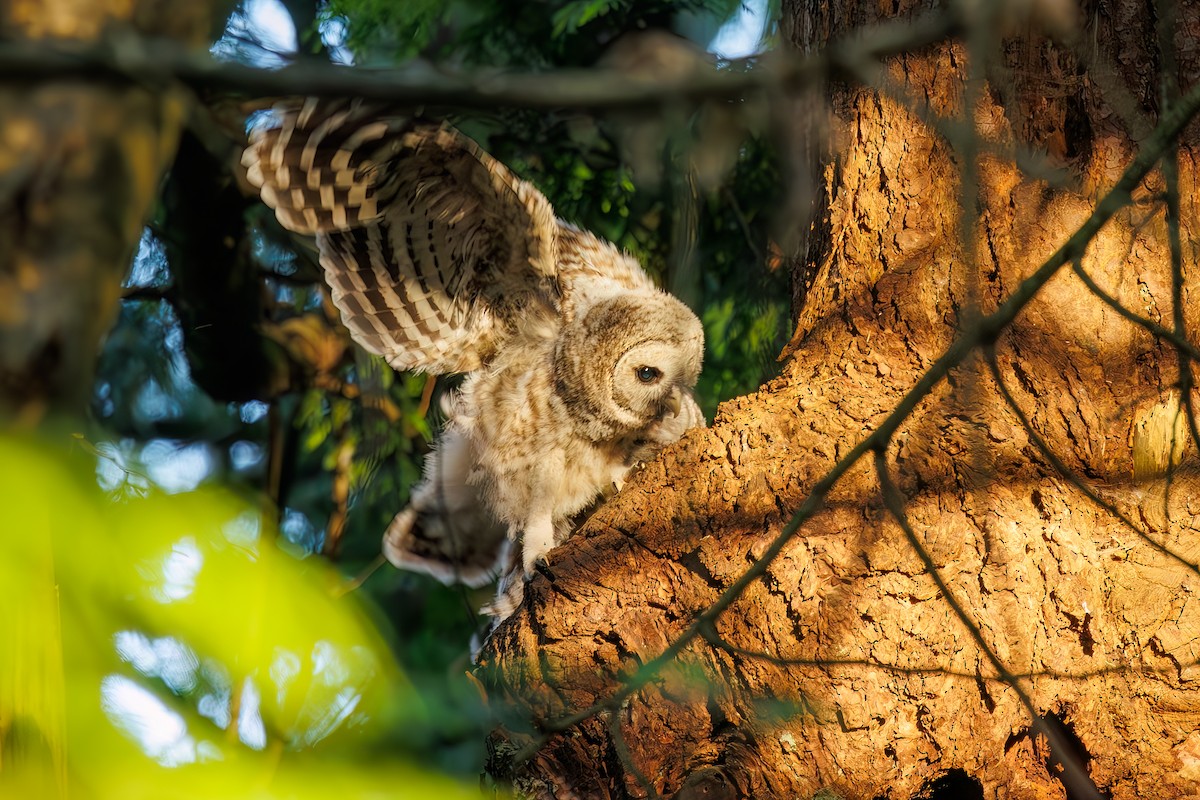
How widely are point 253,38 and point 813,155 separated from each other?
1.11 m

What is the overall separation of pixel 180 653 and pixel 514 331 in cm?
212

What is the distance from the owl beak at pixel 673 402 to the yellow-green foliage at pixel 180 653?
6.31 ft

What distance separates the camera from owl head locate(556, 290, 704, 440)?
8.02 feet

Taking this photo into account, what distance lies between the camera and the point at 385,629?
0.70 m

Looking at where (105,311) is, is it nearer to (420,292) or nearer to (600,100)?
(600,100)

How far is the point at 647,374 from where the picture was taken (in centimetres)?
247

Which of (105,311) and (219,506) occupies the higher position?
(105,311)

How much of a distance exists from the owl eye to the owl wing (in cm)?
30

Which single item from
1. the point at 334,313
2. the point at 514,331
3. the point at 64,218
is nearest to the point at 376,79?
the point at 64,218

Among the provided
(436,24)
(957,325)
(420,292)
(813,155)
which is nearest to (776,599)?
(957,325)

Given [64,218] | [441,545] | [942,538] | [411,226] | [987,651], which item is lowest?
[987,651]

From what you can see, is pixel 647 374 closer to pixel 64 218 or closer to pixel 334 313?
pixel 334 313

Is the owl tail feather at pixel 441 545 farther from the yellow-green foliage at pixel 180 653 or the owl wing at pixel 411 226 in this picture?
the yellow-green foliage at pixel 180 653

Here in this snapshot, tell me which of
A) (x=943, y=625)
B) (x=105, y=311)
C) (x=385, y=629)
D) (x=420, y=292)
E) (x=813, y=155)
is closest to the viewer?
(x=385, y=629)
